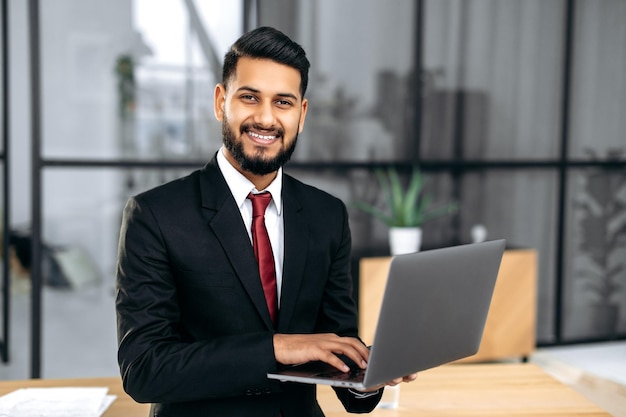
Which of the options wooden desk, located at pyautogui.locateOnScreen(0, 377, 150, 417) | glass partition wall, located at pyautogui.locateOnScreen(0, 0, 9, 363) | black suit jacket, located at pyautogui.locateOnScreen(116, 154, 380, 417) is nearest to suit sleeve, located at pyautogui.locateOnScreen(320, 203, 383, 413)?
black suit jacket, located at pyautogui.locateOnScreen(116, 154, 380, 417)

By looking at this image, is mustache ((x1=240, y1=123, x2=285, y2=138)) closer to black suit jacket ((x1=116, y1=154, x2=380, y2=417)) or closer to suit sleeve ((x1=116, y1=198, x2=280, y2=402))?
black suit jacket ((x1=116, y1=154, x2=380, y2=417))

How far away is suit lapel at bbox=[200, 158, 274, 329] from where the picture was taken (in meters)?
1.67

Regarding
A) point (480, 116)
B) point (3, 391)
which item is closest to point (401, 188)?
point (480, 116)

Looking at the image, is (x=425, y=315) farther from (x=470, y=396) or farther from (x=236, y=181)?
(x=470, y=396)

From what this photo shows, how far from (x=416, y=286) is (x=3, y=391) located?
127 cm

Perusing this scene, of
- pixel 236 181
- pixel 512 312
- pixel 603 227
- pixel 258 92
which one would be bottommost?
pixel 512 312

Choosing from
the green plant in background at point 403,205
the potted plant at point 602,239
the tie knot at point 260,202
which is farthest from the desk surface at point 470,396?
the potted plant at point 602,239

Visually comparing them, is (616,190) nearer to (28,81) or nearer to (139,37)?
(139,37)

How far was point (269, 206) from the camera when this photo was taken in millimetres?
1836

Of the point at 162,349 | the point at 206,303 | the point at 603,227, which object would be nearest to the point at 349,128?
the point at 603,227

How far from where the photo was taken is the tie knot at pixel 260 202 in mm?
1785

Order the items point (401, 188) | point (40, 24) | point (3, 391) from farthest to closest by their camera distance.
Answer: point (401, 188) < point (40, 24) < point (3, 391)

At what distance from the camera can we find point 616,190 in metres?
5.28

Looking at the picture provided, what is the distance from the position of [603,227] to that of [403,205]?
5.50ft
